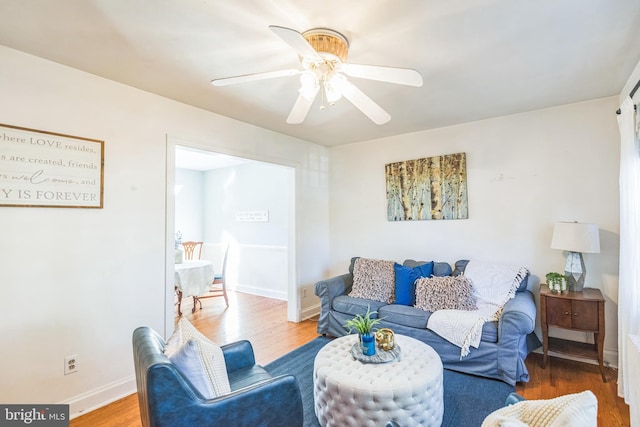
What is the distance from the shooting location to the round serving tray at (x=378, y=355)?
2002 mm

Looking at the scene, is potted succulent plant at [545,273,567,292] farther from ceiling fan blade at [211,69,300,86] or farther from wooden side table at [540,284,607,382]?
ceiling fan blade at [211,69,300,86]

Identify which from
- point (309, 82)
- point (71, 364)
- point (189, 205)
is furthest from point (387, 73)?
point (189, 205)

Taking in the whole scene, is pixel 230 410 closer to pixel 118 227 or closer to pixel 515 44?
pixel 118 227

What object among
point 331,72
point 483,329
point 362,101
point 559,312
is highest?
point 331,72

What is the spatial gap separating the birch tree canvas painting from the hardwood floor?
5.52ft

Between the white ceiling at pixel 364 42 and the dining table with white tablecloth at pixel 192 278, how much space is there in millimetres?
2391

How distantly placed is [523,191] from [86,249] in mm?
3989

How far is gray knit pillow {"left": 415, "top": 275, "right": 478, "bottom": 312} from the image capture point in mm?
2875

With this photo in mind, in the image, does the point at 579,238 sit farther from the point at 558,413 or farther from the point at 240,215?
the point at 240,215

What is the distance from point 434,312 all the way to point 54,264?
307 centimetres

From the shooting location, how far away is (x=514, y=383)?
7.91 feet

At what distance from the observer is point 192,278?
169 inches

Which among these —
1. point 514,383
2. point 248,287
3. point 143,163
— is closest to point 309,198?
point 143,163

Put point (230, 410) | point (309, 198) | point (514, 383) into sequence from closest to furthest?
point (230, 410), point (514, 383), point (309, 198)
